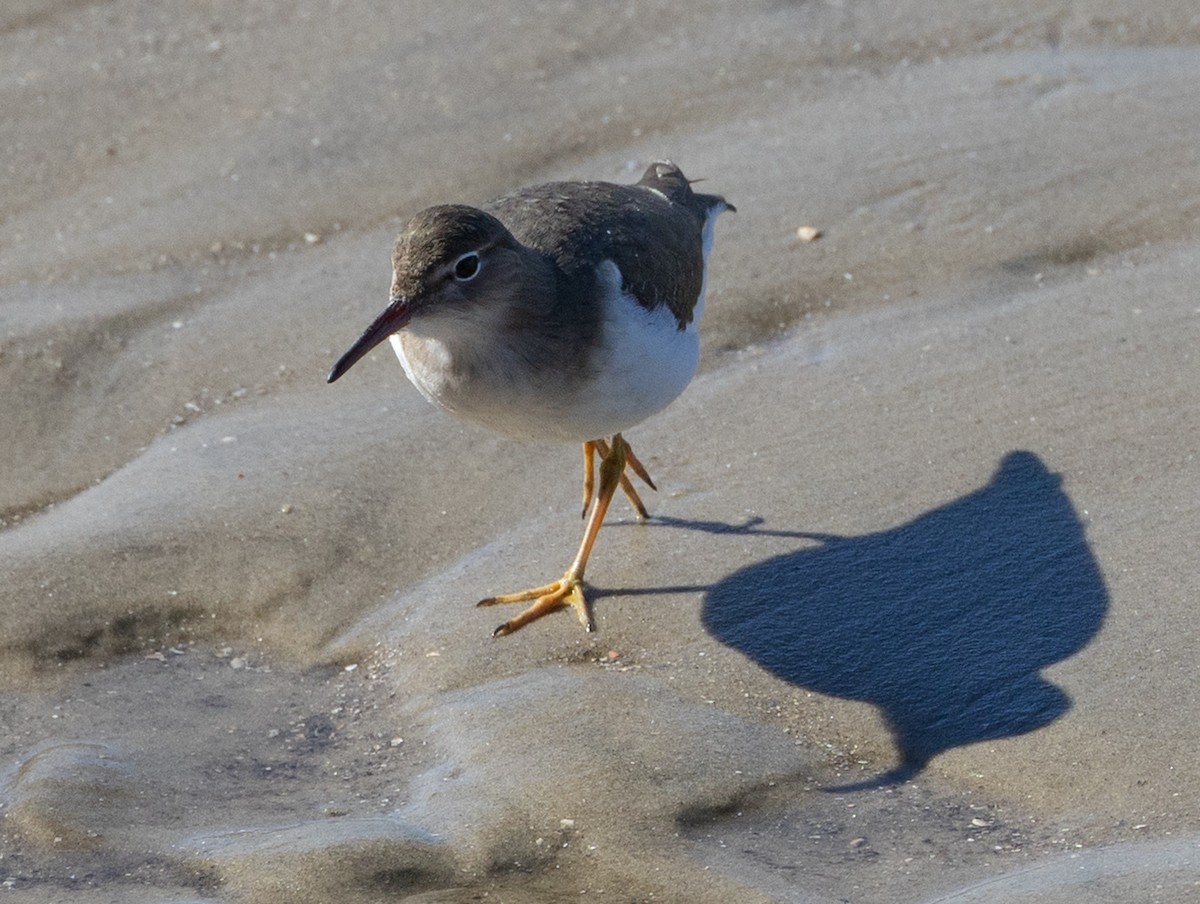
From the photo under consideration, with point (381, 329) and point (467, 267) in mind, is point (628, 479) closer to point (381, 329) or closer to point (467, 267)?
point (467, 267)

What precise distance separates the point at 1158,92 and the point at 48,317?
5.94 meters

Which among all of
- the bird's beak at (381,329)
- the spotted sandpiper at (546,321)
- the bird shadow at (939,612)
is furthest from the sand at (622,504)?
the bird's beak at (381,329)

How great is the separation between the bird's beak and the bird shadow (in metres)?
1.57

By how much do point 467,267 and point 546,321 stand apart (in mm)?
327

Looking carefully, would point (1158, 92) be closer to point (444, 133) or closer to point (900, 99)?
point (900, 99)

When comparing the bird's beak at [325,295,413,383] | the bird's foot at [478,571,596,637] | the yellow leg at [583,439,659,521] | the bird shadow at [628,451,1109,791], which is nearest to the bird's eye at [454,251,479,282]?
the bird's beak at [325,295,413,383]

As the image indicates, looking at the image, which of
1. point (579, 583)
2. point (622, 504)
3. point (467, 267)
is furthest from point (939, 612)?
point (467, 267)

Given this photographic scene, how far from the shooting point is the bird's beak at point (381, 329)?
480 centimetres

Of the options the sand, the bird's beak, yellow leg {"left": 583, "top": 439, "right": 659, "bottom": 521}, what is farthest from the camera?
yellow leg {"left": 583, "top": 439, "right": 659, "bottom": 521}

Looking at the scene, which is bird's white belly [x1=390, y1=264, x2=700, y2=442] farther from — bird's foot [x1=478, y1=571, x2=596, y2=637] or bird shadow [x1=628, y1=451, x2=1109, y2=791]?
bird shadow [x1=628, y1=451, x2=1109, y2=791]

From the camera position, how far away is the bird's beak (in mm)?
4797

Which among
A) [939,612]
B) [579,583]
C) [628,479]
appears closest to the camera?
[939,612]

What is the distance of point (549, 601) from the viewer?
5543 millimetres

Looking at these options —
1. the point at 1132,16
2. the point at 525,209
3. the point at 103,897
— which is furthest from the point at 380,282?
the point at 1132,16
